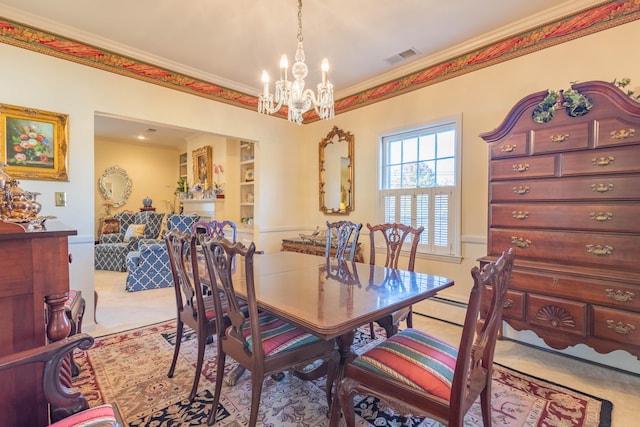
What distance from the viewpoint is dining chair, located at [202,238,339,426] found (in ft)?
4.54

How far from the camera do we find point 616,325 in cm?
185

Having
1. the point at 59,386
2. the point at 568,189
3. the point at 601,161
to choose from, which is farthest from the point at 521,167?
the point at 59,386

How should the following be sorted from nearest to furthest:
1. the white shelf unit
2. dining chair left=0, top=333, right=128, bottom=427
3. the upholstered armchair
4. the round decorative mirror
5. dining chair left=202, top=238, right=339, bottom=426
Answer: dining chair left=0, top=333, right=128, bottom=427, dining chair left=202, top=238, right=339, bottom=426, the white shelf unit, the upholstered armchair, the round decorative mirror

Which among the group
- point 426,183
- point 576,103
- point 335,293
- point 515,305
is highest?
point 576,103

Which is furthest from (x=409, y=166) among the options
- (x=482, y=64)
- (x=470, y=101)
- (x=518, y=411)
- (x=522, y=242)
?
(x=518, y=411)

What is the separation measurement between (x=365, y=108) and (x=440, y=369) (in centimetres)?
366

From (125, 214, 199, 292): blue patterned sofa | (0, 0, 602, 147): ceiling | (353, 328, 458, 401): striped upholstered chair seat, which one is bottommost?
(125, 214, 199, 292): blue patterned sofa

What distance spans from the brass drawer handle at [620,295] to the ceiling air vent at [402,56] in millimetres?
2776

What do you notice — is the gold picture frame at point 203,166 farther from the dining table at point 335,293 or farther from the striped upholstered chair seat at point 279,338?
the striped upholstered chair seat at point 279,338

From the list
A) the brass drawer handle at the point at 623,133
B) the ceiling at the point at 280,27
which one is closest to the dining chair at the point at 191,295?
the ceiling at the point at 280,27

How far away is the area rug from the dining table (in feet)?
1.20

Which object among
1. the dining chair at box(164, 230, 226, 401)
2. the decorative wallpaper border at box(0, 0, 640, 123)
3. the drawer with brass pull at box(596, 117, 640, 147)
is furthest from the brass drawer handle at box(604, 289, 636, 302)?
the dining chair at box(164, 230, 226, 401)

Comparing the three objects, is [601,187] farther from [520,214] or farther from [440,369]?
[440,369]

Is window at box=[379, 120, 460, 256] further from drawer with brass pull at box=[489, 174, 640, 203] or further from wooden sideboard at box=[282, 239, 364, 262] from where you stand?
drawer with brass pull at box=[489, 174, 640, 203]
